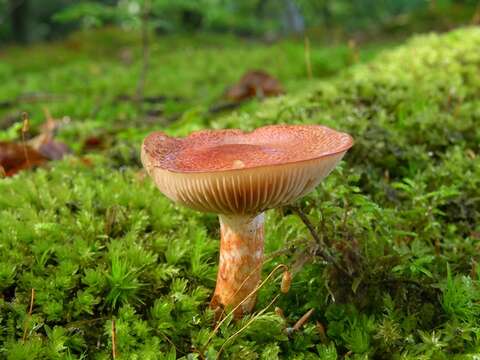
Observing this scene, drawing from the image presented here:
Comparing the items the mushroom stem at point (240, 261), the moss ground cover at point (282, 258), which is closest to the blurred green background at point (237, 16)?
the moss ground cover at point (282, 258)

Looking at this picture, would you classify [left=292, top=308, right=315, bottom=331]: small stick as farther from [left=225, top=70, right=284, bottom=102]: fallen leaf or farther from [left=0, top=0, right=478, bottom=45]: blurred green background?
[left=0, top=0, right=478, bottom=45]: blurred green background

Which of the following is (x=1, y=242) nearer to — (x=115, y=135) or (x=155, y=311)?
(x=155, y=311)

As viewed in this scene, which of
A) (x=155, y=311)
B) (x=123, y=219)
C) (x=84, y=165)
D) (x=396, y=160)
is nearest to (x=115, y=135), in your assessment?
(x=84, y=165)

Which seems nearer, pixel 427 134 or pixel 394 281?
pixel 394 281

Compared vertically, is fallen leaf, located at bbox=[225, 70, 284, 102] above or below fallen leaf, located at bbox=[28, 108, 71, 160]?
above

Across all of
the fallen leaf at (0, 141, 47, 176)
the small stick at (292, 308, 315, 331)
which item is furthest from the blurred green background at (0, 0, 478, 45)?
the small stick at (292, 308, 315, 331)

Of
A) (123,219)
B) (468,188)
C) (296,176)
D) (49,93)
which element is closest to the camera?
(296,176)

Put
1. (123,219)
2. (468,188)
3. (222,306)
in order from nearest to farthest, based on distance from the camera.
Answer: (222,306), (123,219), (468,188)
